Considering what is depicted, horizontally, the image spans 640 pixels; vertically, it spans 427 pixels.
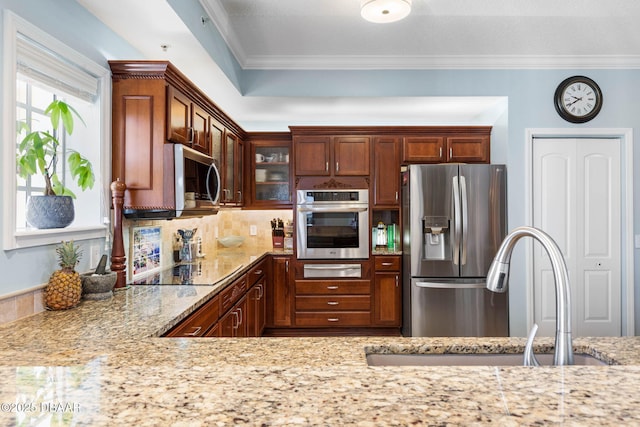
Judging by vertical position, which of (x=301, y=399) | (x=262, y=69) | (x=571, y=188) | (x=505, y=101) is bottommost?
(x=301, y=399)

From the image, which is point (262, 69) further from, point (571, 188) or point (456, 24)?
point (571, 188)

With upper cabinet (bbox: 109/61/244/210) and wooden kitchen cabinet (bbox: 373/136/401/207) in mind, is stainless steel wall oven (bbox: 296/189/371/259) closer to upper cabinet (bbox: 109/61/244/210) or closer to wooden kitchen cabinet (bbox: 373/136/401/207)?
wooden kitchen cabinet (bbox: 373/136/401/207)

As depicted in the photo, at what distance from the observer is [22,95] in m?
1.86

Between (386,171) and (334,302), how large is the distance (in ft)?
4.75

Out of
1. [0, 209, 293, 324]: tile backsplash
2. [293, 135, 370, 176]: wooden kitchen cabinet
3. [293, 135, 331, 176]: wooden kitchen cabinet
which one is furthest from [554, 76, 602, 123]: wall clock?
[0, 209, 293, 324]: tile backsplash

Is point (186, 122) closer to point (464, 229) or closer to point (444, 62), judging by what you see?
point (444, 62)

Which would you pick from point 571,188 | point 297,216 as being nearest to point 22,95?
point 297,216

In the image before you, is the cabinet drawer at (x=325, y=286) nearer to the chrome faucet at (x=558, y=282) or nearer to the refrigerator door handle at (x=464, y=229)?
the refrigerator door handle at (x=464, y=229)

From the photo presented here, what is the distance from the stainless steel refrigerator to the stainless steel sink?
2477 millimetres

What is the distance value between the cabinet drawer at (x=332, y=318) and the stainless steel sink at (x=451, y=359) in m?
2.86

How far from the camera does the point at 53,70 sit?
182 centimetres

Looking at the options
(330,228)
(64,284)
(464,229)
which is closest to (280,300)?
(330,228)

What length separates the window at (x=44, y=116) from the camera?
1.54 metres

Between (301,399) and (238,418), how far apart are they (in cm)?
10
